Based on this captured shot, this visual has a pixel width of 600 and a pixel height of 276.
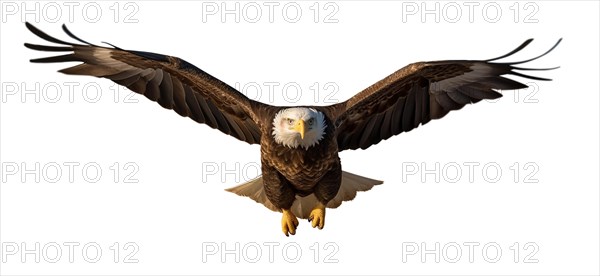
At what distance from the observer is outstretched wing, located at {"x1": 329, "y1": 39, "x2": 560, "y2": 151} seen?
500 inches

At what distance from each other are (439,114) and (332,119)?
108cm

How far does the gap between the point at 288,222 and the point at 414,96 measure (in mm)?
1659

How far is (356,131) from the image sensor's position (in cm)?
1323

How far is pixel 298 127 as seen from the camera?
12.2m

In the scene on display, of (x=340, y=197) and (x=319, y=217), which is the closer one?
(x=319, y=217)

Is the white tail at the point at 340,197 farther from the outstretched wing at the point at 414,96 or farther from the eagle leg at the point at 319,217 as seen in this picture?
the outstretched wing at the point at 414,96

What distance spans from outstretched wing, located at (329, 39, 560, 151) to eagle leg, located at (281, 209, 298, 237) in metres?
0.78

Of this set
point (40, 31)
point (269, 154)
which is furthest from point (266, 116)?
point (40, 31)

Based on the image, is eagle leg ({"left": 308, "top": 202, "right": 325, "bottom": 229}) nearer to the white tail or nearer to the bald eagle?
the bald eagle

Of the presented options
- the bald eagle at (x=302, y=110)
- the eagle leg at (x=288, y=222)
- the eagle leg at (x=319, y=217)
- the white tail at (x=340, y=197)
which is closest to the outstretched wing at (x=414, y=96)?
the bald eagle at (x=302, y=110)

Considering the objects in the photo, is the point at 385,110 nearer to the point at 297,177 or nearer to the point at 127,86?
the point at 297,177

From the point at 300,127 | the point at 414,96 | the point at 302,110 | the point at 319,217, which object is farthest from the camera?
the point at 319,217

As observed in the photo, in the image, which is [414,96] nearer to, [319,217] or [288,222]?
[319,217]

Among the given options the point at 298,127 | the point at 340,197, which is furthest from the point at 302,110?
the point at 340,197
